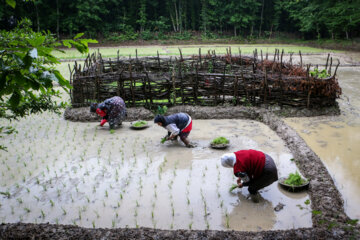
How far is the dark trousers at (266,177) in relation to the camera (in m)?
4.38

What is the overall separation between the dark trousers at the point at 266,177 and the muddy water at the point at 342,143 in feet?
3.77

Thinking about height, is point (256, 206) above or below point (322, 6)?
below

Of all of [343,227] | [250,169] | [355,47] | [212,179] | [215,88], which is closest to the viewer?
[343,227]

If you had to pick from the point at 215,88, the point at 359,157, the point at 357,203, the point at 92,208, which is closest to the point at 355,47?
the point at 215,88

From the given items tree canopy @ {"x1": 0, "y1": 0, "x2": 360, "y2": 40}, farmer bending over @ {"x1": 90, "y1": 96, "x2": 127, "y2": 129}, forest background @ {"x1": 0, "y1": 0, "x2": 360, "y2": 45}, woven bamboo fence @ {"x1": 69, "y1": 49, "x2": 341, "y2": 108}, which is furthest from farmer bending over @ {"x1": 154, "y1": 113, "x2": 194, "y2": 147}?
tree canopy @ {"x1": 0, "y1": 0, "x2": 360, "y2": 40}

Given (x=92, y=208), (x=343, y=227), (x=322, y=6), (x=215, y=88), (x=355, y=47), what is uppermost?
(x=322, y=6)

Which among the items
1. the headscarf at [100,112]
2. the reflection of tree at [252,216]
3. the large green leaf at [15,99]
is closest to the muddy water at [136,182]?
the reflection of tree at [252,216]

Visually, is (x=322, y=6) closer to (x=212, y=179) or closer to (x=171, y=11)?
(x=171, y=11)

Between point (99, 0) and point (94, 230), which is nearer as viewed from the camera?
point (94, 230)

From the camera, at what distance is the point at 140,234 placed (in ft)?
11.3

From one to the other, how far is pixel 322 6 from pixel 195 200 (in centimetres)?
3271

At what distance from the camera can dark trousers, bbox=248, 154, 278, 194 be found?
4379 millimetres

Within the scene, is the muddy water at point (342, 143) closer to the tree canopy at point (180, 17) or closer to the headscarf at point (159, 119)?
the headscarf at point (159, 119)

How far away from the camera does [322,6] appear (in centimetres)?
3083
